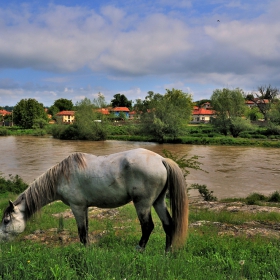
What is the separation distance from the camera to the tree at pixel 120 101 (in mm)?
105438

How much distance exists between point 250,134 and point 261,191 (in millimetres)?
32955

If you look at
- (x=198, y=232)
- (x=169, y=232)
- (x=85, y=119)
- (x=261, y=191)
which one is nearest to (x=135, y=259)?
(x=169, y=232)

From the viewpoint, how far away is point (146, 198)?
412 centimetres

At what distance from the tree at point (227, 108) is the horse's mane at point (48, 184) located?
45.2 m

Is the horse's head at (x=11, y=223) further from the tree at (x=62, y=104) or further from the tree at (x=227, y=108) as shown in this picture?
the tree at (x=62, y=104)

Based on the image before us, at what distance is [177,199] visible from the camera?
4.27 m

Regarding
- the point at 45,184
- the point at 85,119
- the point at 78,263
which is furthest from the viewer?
the point at 85,119

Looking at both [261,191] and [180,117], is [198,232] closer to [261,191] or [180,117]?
[261,191]

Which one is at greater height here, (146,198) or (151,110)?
(151,110)

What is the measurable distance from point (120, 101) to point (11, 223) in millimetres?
102457

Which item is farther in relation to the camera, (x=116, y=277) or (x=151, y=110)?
(x=151, y=110)

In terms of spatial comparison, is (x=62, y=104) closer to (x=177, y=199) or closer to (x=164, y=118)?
(x=164, y=118)

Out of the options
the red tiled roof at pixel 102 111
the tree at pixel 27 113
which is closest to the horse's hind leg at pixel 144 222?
the red tiled roof at pixel 102 111

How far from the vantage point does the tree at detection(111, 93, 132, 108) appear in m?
105
